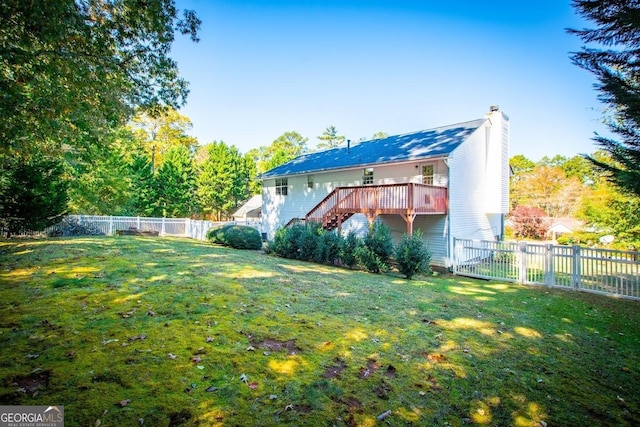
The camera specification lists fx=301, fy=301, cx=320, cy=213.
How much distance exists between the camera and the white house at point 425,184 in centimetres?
1420

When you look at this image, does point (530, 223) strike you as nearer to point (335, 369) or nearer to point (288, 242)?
point (288, 242)

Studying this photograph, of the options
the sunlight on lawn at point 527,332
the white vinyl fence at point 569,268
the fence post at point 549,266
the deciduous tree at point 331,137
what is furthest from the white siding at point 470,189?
the deciduous tree at point 331,137

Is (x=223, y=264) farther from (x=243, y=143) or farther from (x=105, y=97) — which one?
(x=243, y=143)

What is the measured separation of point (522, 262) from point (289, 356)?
1031 cm

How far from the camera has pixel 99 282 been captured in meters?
5.89

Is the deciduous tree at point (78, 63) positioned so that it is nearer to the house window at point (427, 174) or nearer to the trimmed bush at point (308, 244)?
the trimmed bush at point (308, 244)

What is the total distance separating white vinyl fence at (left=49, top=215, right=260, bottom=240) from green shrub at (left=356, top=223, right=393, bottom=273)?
14.5 m

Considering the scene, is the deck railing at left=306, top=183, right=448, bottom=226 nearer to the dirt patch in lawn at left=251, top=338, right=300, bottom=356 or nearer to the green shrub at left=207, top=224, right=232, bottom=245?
the green shrub at left=207, top=224, right=232, bottom=245

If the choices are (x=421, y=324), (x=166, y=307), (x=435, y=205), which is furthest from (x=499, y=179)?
(x=166, y=307)

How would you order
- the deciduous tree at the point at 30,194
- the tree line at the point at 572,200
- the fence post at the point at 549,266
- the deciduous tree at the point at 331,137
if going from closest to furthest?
the fence post at the point at 549,266 < the deciduous tree at the point at 30,194 < the tree line at the point at 572,200 < the deciduous tree at the point at 331,137

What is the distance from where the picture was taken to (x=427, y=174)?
15445mm

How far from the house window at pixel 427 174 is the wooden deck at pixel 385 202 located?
1.11m

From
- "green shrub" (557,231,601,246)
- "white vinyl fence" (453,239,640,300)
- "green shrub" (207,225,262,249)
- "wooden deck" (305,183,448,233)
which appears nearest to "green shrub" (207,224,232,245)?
"green shrub" (207,225,262,249)

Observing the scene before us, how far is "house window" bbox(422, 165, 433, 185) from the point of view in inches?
604
